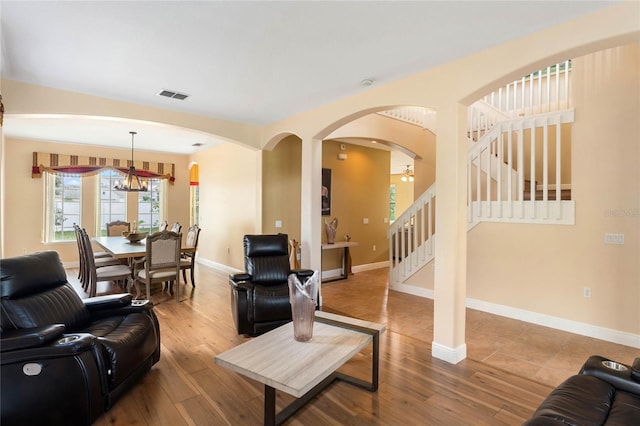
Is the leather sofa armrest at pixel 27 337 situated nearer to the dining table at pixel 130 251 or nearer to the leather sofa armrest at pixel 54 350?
the leather sofa armrest at pixel 54 350

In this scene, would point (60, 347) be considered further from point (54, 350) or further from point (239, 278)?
point (239, 278)

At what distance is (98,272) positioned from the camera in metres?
4.62

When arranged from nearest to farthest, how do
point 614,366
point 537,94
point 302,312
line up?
point 614,366 → point 302,312 → point 537,94

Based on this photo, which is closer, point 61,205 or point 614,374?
point 614,374

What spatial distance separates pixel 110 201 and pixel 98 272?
3.76 meters

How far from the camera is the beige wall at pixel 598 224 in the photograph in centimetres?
349

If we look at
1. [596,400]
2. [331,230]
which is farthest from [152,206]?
[596,400]

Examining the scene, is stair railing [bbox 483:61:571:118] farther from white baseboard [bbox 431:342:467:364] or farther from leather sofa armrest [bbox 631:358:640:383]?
leather sofa armrest [bbox 631:358:640:383]

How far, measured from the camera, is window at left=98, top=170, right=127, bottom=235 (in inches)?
299

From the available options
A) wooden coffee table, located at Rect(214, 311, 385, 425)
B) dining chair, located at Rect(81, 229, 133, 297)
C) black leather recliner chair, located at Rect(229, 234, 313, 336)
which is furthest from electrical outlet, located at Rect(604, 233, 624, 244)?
dining chair, located at Rect(81, 229, 133, 297)

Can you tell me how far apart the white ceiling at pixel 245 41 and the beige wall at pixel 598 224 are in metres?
2.05

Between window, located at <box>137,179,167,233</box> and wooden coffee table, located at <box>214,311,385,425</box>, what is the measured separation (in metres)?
6.98

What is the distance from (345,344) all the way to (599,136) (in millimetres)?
3791

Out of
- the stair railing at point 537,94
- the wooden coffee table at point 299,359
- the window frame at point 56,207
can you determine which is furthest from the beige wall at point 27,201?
the stair railing at point 537,94
